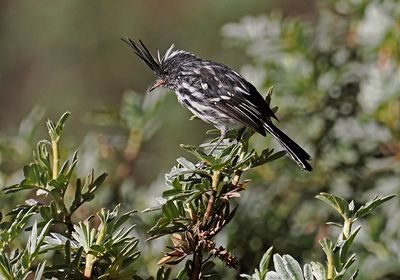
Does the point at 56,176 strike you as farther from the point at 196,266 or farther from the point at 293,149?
the point at 293,149

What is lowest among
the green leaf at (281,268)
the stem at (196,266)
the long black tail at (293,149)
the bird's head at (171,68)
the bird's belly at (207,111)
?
the green leaf at (281,268)

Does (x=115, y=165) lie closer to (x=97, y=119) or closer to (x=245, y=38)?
(x=97, y=119)

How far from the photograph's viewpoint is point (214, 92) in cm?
300

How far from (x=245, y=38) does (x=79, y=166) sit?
102cm

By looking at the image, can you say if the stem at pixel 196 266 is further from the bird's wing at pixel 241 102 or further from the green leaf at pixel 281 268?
the bird's wing at pixel 241 102

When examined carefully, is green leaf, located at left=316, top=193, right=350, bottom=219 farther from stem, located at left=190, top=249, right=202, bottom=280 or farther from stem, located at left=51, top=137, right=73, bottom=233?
stem, located at left=51, top=137, right=73, bottom=233

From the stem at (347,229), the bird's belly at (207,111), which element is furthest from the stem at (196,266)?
the bird's belly at (207,111)

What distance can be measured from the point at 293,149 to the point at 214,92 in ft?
1.63

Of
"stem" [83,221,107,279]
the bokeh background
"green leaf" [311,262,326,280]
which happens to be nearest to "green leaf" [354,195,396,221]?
"green leaf" [311,262,326,280]

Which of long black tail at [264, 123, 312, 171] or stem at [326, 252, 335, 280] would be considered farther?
long black tail at [264, 123, 312, 171]

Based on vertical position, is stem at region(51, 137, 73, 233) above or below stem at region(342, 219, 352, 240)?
above

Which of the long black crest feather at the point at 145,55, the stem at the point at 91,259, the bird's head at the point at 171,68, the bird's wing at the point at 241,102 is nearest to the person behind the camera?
the stem at the point at 91,259

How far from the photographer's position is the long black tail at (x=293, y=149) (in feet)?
8.42

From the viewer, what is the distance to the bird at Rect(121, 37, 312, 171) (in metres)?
2.73
